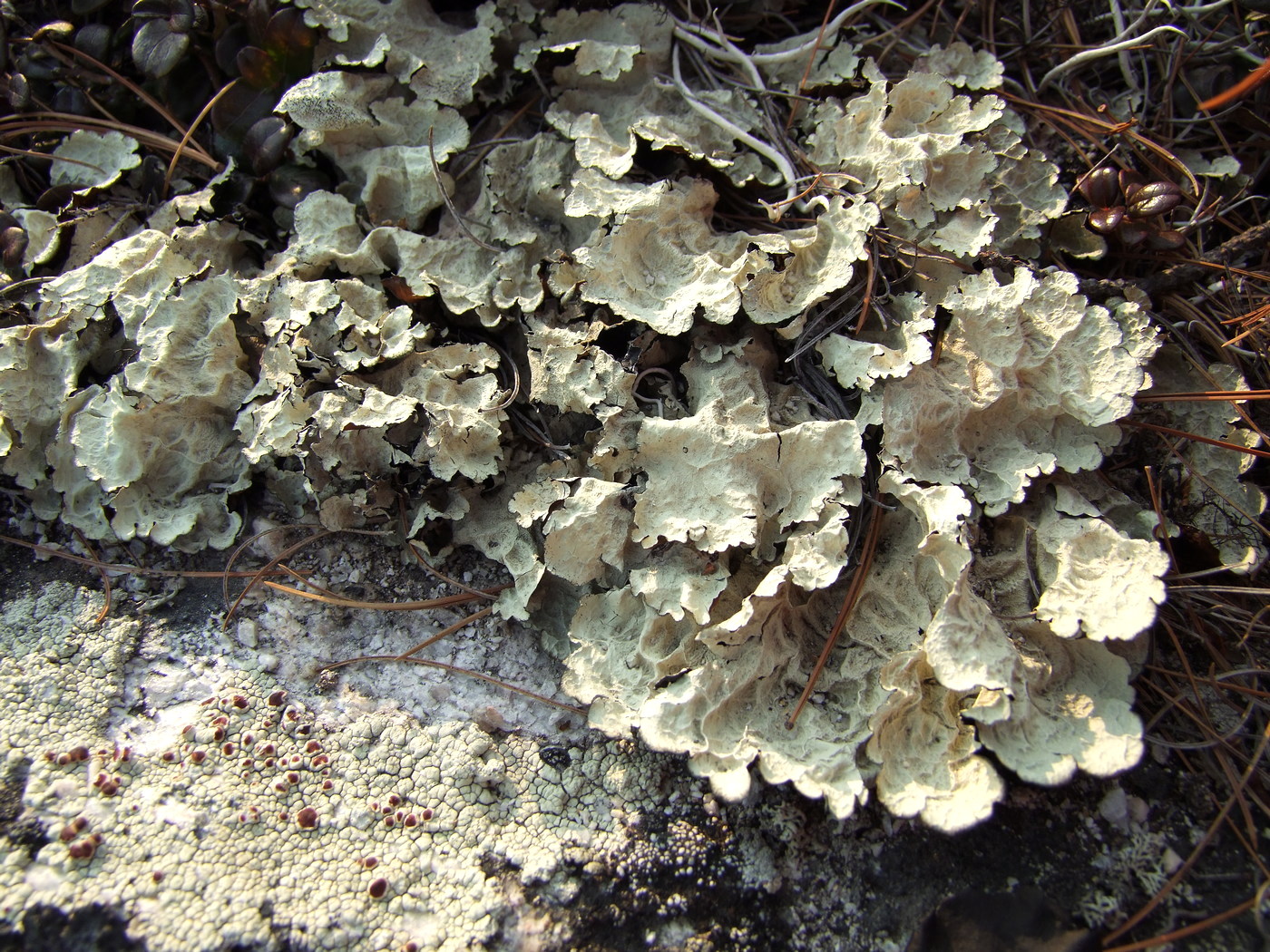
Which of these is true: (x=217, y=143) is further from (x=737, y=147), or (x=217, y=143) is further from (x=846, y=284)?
(x=846, y=284)

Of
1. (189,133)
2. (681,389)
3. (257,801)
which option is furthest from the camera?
(189,133)

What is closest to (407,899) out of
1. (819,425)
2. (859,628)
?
(859,628)

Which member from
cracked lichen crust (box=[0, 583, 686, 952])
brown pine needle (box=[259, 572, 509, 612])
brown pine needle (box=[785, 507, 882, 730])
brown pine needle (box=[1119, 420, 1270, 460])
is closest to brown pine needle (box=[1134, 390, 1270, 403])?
brown pine needle (box=[1119, 420, 1270, 460])

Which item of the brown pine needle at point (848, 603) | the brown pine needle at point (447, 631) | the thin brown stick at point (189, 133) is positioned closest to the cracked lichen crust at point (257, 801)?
the brown pine needle at point (447, 631)

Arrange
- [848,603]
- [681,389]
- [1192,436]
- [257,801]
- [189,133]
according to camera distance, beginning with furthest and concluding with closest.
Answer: [189,133]
[681,389]
[1192,436]
[848,603]
[257,801]

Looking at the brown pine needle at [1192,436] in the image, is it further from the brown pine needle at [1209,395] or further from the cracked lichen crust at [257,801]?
the cracked lichen crust at [257,801]

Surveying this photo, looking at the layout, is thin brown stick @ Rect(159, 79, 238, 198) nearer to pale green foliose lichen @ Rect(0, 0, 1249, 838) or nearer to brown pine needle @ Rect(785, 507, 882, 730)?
pale green foliose lichen @ Rect(0, 0, 1249, 838)

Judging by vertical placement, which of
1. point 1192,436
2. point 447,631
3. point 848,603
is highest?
point 1192,436

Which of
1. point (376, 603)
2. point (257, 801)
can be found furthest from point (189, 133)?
point (257, 801)

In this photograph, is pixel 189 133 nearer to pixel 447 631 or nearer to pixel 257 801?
pixel 447 631
